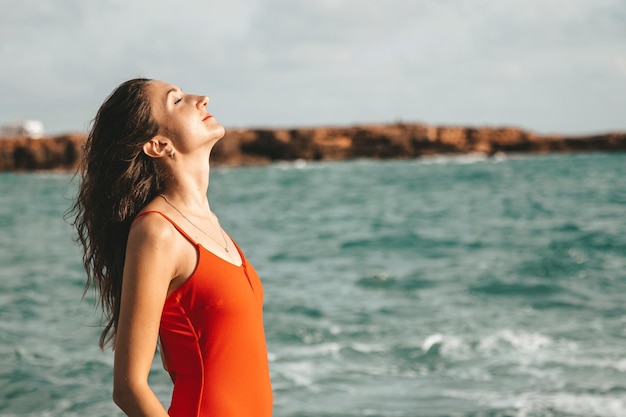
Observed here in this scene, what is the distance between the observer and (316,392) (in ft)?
22.8

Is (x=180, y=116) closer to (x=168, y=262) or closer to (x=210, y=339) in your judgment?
(x=168, y=262)

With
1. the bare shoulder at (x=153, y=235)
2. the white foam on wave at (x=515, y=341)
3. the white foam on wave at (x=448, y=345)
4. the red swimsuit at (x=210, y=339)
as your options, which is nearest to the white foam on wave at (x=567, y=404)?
the white foam on wave at (x=448, y=345)

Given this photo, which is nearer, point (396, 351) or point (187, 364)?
point (187, 364)

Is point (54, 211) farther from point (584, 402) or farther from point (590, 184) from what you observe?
point (584, 402)

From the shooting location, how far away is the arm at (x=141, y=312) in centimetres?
180

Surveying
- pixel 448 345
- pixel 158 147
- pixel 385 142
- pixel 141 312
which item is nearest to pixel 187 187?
pixel 158 147

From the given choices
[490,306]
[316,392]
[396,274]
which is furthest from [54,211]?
[316,392]

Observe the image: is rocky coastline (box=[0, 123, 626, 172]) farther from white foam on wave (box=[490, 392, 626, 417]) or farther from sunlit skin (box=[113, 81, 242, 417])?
sunlit skin (box=[113, 81, 242, 417])

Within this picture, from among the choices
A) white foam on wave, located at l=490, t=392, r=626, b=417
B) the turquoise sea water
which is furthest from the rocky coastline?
white foam on wave, located at l=490, t=392, r=626, b=417

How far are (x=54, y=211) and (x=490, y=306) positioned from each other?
22.0m

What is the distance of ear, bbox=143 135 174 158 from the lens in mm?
2000

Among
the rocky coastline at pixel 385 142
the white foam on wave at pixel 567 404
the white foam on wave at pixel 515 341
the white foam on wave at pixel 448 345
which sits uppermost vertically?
the rocky coastline at pixel 385 142

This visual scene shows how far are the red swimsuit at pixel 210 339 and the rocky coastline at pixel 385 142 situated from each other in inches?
3298

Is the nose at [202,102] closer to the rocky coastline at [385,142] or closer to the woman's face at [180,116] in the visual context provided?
the woman's face at [180,116]
